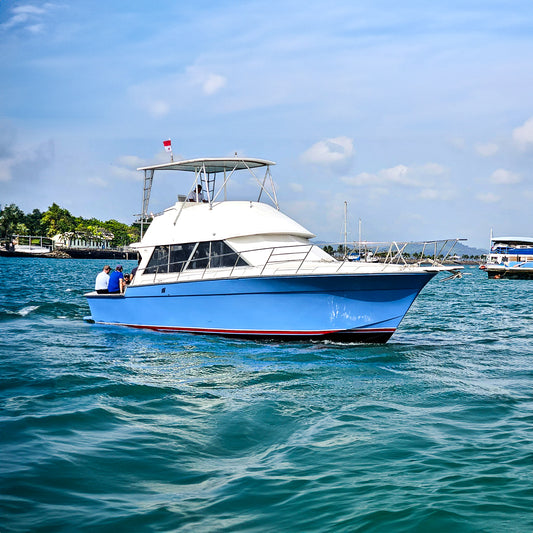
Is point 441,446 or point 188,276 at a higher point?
point 188,276

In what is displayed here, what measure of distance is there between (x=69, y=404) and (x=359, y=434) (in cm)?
376

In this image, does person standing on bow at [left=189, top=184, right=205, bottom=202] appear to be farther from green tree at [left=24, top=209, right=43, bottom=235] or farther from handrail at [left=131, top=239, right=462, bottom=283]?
green tree at [left=24, top=209, right=43, bottom=235]

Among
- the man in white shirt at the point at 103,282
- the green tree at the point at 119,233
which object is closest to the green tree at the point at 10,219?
the green tree at the point at 119,233

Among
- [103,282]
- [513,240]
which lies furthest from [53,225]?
[103,282]

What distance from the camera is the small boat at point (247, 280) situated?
39.0ft

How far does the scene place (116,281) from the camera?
1548 centimetres

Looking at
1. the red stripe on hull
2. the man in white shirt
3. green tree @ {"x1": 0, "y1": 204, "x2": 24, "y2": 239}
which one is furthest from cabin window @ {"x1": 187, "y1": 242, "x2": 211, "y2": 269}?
green tree @ {"x1": 0, "y1": 204, "x2": 24, "y2": 239}

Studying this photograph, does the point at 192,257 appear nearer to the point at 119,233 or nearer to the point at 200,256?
the point at 200,256

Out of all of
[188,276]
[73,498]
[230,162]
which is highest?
[230,162]

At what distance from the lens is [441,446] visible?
5.77 meters

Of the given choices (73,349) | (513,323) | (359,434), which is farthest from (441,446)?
(513,323)

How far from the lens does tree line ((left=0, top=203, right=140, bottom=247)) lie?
149 metres

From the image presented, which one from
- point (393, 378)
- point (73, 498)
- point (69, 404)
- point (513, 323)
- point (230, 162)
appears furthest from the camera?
point (513, 323)

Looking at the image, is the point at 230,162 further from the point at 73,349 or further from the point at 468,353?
the point at 468,353
